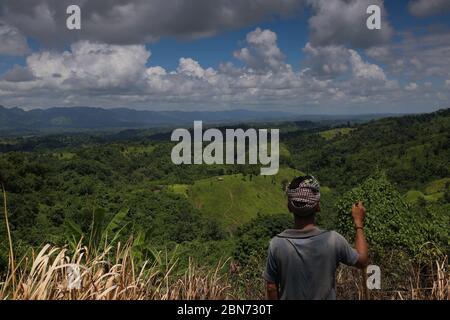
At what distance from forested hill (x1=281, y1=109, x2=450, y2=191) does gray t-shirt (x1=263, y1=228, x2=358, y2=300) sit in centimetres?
8204

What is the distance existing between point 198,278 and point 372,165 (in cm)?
11841

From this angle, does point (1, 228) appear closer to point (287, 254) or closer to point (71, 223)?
point (71, 223)

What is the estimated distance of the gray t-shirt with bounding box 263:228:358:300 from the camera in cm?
322

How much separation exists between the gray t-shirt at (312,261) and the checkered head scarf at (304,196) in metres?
0.18

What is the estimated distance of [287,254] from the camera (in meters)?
3.27

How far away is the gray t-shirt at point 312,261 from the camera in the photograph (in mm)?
3219

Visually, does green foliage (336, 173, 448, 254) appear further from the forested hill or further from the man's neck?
the forested hill

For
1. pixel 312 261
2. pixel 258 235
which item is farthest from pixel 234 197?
pixel 312 261

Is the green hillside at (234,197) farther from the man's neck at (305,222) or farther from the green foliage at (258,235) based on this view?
the man's neck at (305,222)

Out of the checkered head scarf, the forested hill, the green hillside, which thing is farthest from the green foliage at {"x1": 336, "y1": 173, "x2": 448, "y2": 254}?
the green hillside

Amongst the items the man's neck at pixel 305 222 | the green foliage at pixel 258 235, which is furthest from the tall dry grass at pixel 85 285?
the green foliage at pixel 258 235

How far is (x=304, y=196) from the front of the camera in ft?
11.0
